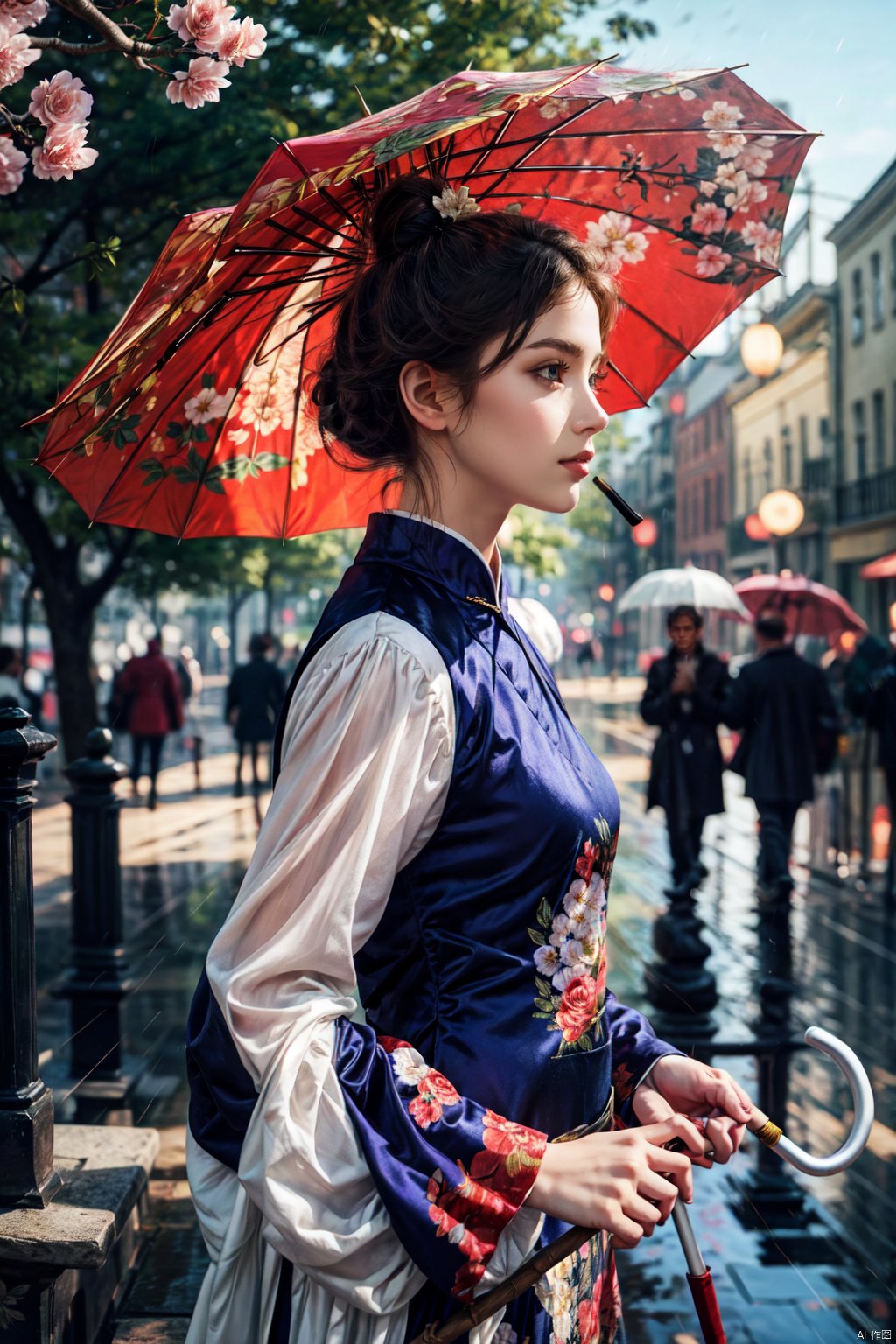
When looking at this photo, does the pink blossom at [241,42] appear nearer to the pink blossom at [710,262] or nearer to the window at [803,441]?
the pink blossom at [710,262]

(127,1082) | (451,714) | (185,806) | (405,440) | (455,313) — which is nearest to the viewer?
(451,714)

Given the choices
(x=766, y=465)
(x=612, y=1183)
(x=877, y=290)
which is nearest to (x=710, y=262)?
(x=612, y=1183)

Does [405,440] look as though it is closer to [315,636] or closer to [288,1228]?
[315,636]

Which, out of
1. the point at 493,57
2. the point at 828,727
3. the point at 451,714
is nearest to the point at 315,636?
the point at 451,714

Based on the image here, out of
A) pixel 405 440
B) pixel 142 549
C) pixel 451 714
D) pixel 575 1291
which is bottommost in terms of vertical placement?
pixel 575 1291

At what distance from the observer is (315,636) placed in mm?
1529

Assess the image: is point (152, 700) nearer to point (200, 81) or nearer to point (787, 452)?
point (200, 81)

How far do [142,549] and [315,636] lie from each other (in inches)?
480

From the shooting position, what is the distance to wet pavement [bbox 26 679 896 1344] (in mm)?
3541

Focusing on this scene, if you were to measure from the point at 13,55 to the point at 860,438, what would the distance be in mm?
30900

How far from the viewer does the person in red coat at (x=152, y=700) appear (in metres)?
14.2

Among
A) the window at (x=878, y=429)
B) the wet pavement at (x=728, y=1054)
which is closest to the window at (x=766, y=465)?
the window at (x=878, y=429)

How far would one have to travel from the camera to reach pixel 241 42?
2.35 metres

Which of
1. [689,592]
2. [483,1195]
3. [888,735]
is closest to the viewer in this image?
[483,1195]
